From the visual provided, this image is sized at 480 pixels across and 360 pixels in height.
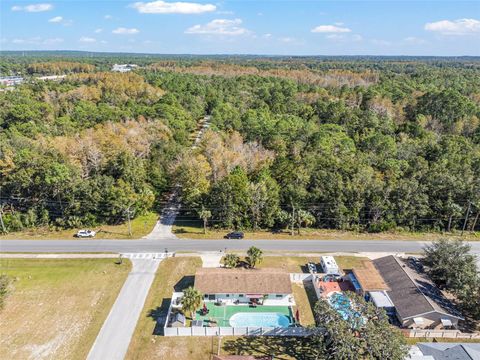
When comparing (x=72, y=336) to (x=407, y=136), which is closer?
(x=72, y=336)

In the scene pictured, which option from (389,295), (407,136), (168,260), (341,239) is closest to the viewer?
(389,295)

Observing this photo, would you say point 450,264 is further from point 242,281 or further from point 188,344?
point 188,344

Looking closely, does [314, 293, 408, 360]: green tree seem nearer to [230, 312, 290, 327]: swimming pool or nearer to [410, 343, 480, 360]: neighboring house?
[410, 343, 480, 360]: neighboring house

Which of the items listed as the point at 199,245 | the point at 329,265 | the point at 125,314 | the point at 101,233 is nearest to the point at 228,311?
the point at 125,314

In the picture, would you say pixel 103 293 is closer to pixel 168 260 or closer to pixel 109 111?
pixel 168 260

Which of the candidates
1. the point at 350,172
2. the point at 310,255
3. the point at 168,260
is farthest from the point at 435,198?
the point at 168,260

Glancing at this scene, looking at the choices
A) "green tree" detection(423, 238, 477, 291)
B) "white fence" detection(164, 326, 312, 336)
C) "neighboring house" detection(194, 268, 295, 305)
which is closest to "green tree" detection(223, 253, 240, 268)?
"neighboring house" detection(194, 268, 295, 305)
